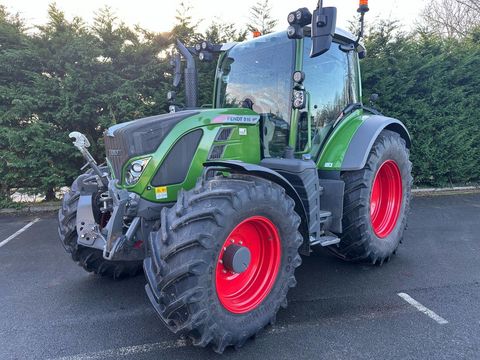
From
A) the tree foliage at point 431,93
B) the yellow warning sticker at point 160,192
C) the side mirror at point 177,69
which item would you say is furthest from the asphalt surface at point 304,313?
the tree foliage at point 431,93

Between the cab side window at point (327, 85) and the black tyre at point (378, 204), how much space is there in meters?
0.53

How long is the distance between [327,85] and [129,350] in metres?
2.99

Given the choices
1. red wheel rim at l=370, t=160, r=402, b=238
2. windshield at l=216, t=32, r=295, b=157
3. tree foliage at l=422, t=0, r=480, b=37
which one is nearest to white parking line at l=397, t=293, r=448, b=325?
red wheel rim at l=370, t=160, r=402, b=238

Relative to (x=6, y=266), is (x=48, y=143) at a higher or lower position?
higher

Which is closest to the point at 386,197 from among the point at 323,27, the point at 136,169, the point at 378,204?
the point at 378,204

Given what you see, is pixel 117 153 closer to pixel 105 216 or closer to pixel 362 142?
pixel 105 216

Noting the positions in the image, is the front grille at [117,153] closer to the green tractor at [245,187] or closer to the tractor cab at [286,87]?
the green tractor at [245,187]

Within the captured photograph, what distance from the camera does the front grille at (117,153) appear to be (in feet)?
9.23

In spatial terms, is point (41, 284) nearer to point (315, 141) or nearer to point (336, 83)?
point (315, 141)

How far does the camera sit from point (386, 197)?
171 inches

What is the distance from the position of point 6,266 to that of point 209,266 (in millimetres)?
3145

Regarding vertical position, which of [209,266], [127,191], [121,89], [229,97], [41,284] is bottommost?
[41,284]

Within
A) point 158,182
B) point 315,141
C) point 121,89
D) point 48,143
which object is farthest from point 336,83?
point 48,143

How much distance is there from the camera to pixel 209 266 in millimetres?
2229
